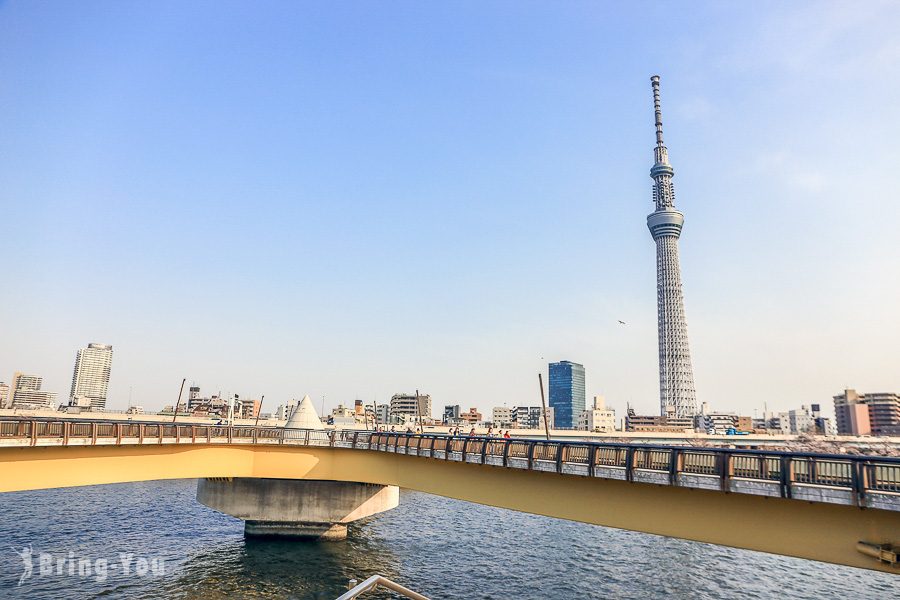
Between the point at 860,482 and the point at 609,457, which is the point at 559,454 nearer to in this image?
the point at 609,457

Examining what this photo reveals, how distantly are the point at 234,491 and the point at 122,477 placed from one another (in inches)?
419

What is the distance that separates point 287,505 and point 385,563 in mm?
10571

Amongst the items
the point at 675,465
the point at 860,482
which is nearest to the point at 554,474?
the point at 675,465

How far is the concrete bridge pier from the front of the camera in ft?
155

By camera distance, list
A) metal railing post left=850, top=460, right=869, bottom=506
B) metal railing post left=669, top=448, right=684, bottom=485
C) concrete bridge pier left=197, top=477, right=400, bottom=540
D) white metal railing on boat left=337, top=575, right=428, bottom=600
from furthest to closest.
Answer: concrete bridge pier left=197, top=477, right=400, bottom=540, metal railing post left=669, top=448, right=684, bottom=485, metal railing post left=850, top=460, right=869, bottom=506, white metal railing on boat left=337, top=575, right=428, bottom=600

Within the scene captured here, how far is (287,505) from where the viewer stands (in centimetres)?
4741

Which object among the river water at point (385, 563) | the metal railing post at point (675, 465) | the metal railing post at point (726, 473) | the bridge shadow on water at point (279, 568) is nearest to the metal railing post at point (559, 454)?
the metal railing post at point (675, 465)

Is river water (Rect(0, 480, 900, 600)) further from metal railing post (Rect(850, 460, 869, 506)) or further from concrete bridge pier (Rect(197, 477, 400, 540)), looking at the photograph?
metal railing post (Rect(850, 460, 869, 506))

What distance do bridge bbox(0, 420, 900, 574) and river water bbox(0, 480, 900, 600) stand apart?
2.43 m

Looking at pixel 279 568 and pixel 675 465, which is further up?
pixel 675 465

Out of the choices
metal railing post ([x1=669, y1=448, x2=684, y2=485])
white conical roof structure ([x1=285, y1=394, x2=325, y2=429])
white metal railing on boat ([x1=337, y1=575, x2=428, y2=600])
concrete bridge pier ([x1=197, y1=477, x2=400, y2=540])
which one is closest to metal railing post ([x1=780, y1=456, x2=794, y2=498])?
metal railing post ([x1=669, y1=448, x2=684, y2=485])

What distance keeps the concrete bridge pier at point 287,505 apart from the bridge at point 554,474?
330 mm

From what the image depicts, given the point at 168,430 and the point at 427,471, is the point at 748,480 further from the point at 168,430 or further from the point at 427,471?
the point at 168,430

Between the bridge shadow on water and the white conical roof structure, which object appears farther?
the white conical roof structure
